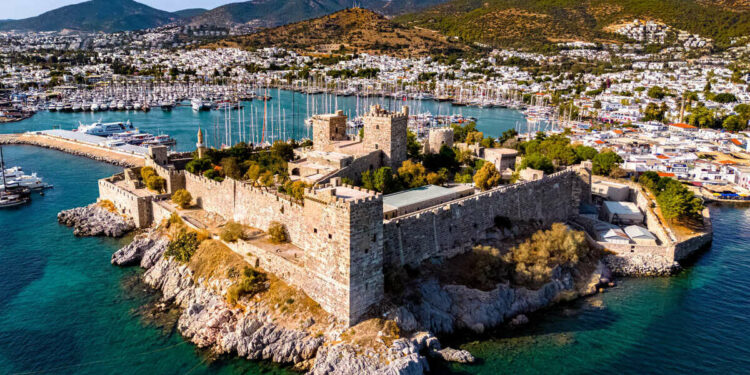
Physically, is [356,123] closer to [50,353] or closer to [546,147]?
[546,147]

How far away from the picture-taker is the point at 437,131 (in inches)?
1447

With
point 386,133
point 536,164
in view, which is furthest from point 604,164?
point 386,133

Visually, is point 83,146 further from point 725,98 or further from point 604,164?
point 725,98

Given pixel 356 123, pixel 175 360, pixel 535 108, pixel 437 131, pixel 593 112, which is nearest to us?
pixel 175 360

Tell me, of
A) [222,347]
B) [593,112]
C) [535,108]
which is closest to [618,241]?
[222,347]

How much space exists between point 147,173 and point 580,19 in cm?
15014

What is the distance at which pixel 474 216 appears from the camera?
2392cm

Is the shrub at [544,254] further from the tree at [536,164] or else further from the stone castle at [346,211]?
the tree at [536,164]

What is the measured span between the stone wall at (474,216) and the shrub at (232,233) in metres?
7.02

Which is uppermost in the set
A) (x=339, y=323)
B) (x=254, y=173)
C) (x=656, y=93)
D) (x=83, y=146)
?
(x=656, y=93)

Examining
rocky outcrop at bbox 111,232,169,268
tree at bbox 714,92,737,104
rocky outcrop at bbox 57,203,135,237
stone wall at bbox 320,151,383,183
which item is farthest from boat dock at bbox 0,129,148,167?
tree at bbox 714,92,737,104

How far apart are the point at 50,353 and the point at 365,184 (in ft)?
48.8

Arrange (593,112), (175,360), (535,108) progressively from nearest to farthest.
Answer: (175,360) < (593,112) < (535,108)

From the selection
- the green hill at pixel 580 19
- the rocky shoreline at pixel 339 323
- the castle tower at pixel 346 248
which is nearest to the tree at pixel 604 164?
the rocky shoreline at pixel 339 323
